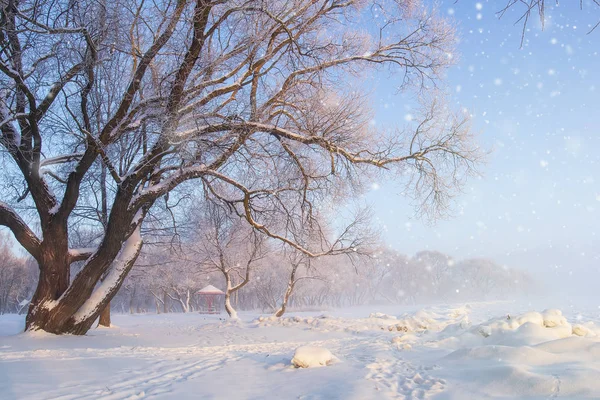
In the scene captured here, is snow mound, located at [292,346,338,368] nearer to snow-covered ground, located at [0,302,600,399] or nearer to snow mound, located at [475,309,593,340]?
snow-covered ground, located at [0,302,600,399]

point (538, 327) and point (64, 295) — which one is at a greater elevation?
point (64, 295)

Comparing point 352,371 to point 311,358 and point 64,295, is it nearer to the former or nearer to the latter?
point 311,358

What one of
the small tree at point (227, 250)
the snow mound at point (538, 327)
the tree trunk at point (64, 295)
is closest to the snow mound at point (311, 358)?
the snow mound at point (538, 327)

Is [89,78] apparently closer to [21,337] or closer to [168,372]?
[21,337]

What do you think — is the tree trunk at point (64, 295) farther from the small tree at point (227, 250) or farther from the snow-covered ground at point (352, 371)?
the small tree at point (227, 250)

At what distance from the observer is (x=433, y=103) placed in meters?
9.38

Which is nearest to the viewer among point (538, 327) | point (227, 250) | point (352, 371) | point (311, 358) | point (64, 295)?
point (352, 371)

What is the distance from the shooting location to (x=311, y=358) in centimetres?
509

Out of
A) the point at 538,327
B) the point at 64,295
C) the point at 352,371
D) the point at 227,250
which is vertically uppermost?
the point at 227,250

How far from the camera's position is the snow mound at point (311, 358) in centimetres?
504

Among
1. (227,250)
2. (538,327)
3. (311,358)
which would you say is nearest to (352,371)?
(311,358)

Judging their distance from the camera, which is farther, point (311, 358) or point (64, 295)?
point (64, 295)

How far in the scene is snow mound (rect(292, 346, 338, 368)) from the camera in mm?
5043

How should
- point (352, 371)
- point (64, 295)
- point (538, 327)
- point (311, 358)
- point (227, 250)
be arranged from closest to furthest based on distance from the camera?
point (352, 371)
point (311, 358)
point (538, 327)
point (64, 295)
point (227, 250)
